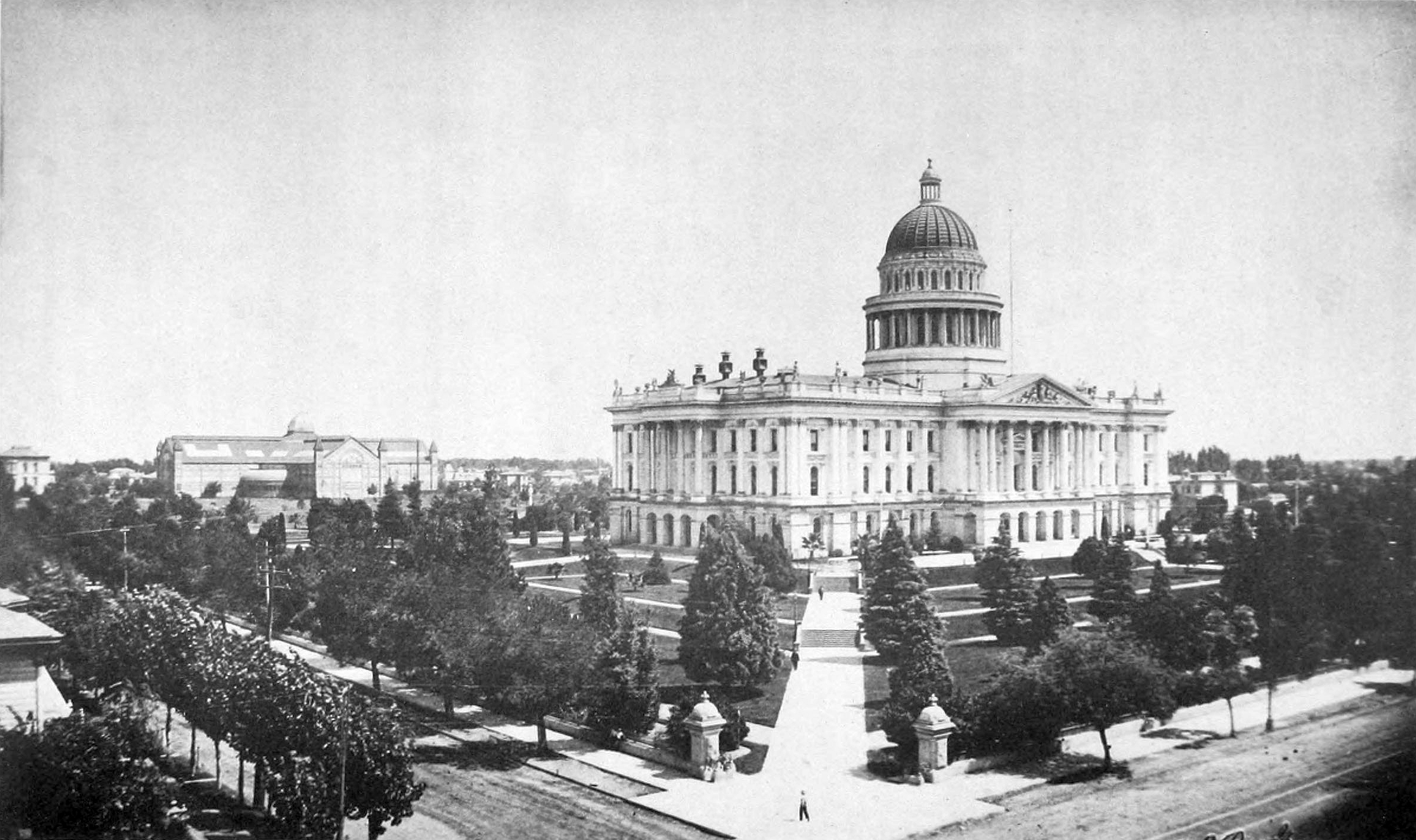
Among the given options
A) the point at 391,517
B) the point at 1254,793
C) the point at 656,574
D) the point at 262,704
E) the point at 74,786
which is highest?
the point at 391,517

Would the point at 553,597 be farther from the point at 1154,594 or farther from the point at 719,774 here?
the point at 1154,594

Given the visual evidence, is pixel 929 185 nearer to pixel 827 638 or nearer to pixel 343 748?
pixel 827 638

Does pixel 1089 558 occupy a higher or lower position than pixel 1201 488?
lower

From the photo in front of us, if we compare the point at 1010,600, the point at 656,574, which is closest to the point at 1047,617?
the point at 1010,600

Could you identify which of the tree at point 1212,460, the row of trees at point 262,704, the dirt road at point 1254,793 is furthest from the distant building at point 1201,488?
the row of trees at point 262,704

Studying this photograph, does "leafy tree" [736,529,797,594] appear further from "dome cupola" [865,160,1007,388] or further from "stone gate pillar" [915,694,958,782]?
"dome cupola" [865,160,1007,388]

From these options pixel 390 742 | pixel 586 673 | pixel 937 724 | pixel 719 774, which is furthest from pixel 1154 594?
pixel 390 742
